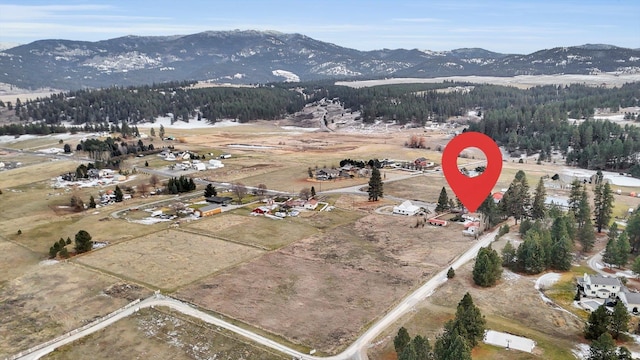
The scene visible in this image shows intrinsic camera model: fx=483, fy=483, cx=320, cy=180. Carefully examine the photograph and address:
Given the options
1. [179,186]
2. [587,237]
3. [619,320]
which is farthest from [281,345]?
[179,186]

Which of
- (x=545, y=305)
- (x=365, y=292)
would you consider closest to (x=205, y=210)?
(x=365, y=292)

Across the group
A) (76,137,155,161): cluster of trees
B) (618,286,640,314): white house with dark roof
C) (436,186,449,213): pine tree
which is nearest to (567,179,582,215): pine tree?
(436,186,449,213): pine tree

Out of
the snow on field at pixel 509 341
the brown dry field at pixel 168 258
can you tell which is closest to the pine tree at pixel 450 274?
the snow on field at pixel 509 341

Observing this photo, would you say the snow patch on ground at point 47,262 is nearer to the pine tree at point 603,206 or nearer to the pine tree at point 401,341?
the pine tree at point 401,341

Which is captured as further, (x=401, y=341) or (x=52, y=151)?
(x=52, y=151)

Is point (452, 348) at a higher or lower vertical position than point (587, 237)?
higher

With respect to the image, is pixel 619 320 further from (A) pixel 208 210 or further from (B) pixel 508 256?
(A) pixel 208 210

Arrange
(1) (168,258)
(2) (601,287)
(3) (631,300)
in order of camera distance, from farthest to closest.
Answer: (1) (168,258)
(2) (601,287)
(3) (631,300)
